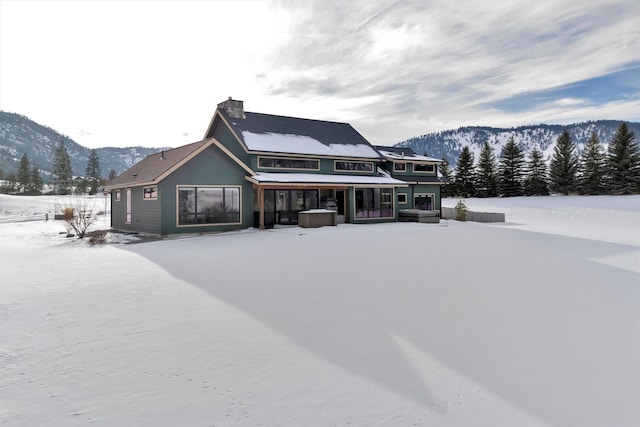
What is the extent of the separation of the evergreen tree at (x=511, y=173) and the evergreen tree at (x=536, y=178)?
2.70 feet

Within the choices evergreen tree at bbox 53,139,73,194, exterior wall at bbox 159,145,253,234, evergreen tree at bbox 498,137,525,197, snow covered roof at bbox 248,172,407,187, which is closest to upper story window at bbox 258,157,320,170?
snow covered roof at bbox 248,172,407,187

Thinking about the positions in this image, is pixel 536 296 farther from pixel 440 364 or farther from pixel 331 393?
pixel 331 393

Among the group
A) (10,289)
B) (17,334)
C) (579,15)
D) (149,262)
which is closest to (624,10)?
(579,15)

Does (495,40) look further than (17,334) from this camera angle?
Yes

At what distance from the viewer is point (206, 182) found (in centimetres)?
1733

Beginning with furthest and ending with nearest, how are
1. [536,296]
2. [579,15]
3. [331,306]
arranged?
1. [579,15]
2. [536,296]
3. [331,306]

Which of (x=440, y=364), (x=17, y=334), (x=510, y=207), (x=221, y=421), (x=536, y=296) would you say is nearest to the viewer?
(x=221, y=421)

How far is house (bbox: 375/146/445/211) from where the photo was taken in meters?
27.1

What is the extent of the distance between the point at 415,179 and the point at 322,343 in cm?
2489

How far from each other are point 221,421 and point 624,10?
367 inches

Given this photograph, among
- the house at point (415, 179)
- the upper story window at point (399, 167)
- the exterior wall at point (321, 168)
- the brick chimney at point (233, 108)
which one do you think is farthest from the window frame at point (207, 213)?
the upper story window at point (399, 167)

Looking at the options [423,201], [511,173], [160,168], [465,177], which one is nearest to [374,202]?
[423,201]

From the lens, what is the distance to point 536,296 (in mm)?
6492

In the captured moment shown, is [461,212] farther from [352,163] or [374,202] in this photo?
[352,163]
